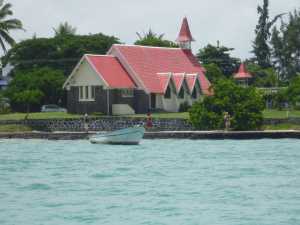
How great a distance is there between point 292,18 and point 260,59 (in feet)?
19.3

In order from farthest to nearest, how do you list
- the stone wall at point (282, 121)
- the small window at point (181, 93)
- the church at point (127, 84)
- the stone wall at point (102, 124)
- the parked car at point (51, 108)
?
the parked car at point (51, 108) < the small window at point (181, 93) < the church at point (127, 84) < the stone wall at point (102, 124) < the stone wall at point (282, 121)

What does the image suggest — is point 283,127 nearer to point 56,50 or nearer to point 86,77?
point 86,77

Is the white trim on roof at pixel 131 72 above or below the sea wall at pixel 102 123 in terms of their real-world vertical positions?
above

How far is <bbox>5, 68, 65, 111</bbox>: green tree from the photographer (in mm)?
86688

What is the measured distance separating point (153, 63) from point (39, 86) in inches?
397

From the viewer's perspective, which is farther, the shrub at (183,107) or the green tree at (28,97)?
the shrub at (183,107)

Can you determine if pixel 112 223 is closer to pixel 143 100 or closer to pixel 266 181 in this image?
pixel 266 181

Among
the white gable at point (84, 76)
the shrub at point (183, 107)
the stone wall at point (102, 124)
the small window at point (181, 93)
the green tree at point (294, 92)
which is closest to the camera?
the stone wall at point (102, 124)

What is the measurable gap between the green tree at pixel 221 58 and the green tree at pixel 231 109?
48141 mm

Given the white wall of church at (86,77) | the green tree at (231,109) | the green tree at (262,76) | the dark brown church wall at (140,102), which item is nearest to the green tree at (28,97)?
the white wall of church at (86,77)

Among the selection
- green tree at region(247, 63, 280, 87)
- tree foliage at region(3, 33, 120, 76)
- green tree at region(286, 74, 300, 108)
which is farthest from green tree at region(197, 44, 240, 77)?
green tree at region(286, 74, 300, 108)

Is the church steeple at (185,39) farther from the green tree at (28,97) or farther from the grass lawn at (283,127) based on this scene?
the grass lawn at (283,127)

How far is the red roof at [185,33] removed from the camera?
94.9 m

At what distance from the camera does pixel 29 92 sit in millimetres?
84625
